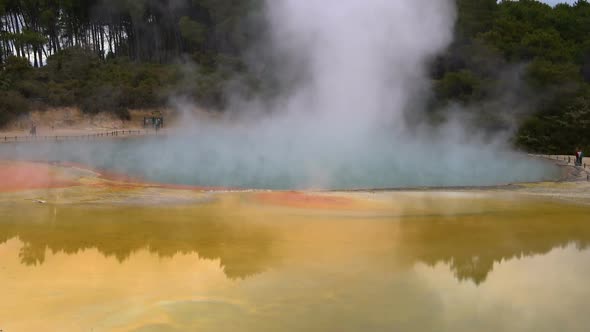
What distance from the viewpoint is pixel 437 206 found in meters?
14.0

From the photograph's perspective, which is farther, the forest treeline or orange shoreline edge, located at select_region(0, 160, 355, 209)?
the forest treeline

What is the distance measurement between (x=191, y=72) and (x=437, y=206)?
3798cm

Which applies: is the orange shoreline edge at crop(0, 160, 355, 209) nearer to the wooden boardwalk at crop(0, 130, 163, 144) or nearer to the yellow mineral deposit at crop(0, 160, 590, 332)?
the yellow mineral deposit at crop(0, 160, 590, 332)

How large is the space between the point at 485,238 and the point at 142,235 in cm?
623

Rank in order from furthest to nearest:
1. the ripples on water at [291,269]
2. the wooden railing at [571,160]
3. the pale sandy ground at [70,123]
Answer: the pale sandy ground at [70,123] < the wooden railing at [571,160] < the ripples on water at [291,269]

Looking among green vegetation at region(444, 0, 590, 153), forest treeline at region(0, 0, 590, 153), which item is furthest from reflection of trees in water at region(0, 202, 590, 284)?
forest treeline at region(0, 0, 590, 153)

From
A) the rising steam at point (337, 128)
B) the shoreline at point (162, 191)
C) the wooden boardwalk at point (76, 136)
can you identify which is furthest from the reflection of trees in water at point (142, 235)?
the wooden boardwalk at point (76, 136)

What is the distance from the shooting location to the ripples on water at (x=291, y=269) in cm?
675

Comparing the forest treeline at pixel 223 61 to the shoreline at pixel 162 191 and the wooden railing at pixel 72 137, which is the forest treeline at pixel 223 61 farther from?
the shoreline at pixel 162 191

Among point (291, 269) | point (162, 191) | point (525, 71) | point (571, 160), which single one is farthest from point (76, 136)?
point (291, 269)

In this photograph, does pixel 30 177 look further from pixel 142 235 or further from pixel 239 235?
pixel 239 235

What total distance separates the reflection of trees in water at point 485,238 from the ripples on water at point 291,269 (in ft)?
0.12

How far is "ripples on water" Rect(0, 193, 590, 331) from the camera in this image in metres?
6.75

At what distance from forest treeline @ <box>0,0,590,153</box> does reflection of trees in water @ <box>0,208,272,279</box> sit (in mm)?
22128
